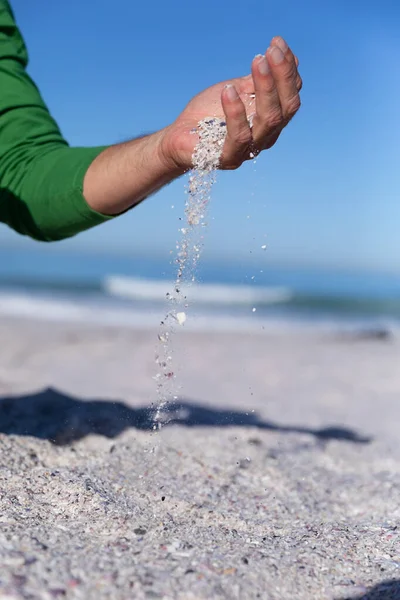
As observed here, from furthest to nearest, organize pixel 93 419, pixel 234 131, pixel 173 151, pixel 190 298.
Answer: pixel 190 298 → pixel 93 419 → pixel 173 151 → pixel 234 131

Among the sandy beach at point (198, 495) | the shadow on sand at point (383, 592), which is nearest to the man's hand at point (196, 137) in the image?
the sandy beach at point (198, 495)

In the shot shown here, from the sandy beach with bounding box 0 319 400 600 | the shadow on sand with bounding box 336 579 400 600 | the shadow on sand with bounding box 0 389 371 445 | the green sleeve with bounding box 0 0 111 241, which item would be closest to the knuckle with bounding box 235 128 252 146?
the green sleeve with bounding box 0 0 111 241

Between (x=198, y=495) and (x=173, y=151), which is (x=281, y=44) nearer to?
(x=173, y=151)

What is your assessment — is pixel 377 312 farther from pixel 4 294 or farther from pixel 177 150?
pixel 177 150

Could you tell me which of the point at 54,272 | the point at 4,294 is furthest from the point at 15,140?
the point at 54,272

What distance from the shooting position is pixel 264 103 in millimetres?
1762

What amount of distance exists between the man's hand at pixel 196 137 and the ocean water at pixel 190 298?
456cm

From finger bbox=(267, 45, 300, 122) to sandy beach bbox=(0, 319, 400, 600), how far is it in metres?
1.15

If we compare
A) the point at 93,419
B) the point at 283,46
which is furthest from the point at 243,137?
the point at 93,419

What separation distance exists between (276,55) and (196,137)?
318 millimetres

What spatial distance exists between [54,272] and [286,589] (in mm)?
22857

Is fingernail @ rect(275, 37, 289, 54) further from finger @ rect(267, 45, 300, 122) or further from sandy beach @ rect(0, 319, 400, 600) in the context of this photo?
sandy beach @ rect(0, 319, 400, 600)

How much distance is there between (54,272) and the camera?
23.6m

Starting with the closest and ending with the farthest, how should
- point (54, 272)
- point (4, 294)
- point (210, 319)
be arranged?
point (210, 319) → point (4, 294) → point (54, 272)
